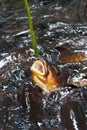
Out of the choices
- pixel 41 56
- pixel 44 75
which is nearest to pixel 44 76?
pixel 44 75

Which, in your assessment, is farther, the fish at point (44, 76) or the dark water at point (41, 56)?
the fish at point (44, 76)

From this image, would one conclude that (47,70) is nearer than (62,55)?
Yes

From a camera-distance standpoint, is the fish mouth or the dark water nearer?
the dark water

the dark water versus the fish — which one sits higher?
the fish

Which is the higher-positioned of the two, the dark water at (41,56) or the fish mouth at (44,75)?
the fish mouth at (44,75)

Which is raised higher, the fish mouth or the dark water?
the fish mouth

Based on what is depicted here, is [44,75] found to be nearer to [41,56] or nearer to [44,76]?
[44,76]

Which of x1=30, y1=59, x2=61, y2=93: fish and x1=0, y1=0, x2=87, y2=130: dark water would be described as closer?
x1=0, y1=0, x2=87, y2=130: dark water

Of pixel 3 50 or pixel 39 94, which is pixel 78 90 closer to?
pixel 39 94

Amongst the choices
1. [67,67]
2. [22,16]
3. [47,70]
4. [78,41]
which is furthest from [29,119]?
[22,16]
